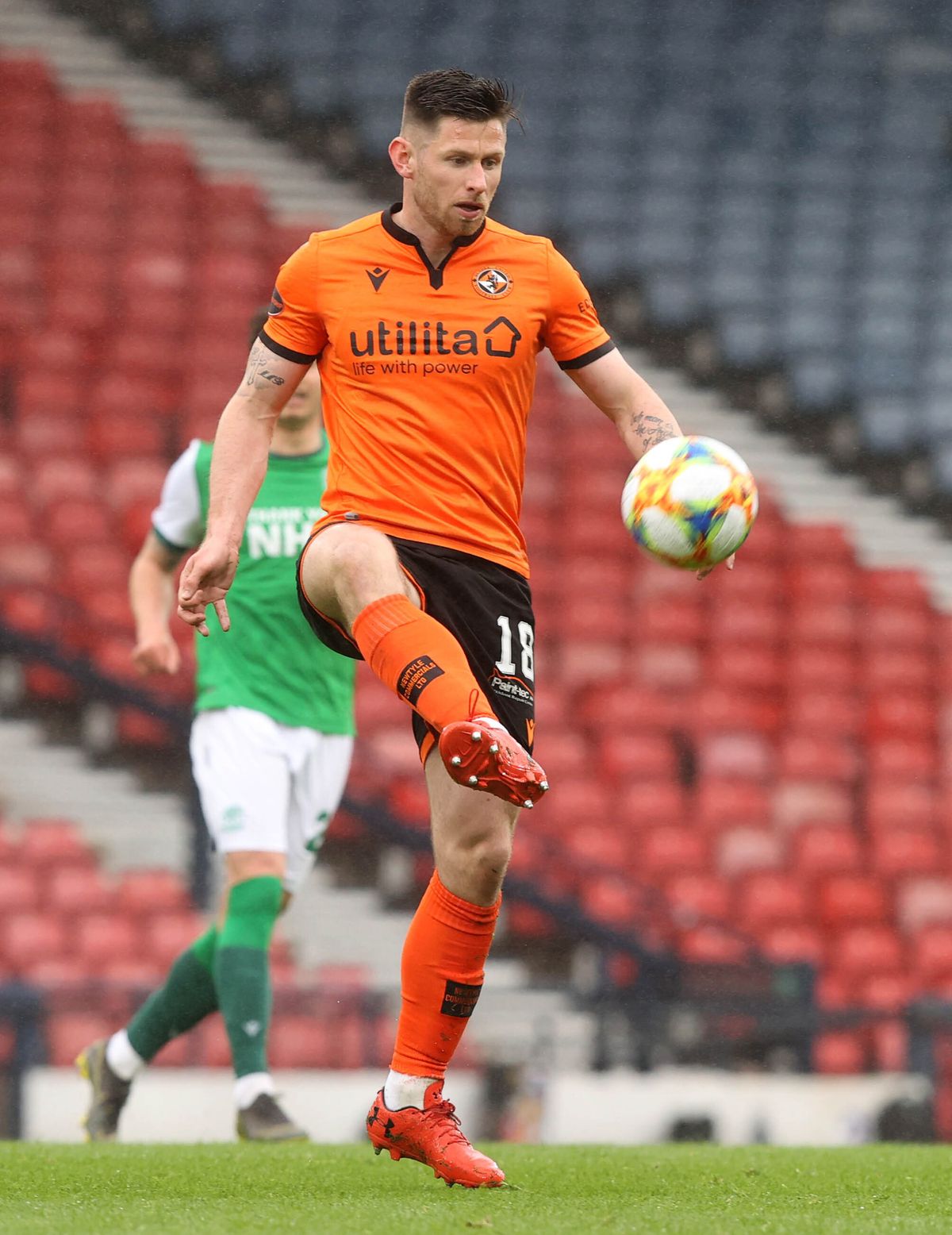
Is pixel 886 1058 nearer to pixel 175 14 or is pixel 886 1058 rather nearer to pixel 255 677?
pixel 255 677

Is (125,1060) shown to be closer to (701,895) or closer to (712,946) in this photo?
(712,946)

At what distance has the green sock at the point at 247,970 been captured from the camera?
17.2 ft

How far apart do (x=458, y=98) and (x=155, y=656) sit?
2.17 metres

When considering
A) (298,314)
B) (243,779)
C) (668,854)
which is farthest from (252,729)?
(668,854)

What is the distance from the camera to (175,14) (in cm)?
1309

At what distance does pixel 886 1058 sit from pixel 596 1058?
1296 millimetres

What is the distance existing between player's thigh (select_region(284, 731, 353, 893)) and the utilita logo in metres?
1.84

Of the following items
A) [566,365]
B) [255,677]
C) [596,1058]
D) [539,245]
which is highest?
[539,245]

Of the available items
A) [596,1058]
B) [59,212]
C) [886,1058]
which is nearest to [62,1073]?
[596,1058]

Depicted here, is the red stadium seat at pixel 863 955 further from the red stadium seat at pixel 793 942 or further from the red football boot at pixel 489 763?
the red football boot at pixel 489 763

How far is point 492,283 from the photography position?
161 inches

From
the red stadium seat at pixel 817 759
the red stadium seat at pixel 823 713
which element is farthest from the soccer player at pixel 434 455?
the red stadium seat at pixel 823 713

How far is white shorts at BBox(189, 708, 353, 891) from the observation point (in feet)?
17.6

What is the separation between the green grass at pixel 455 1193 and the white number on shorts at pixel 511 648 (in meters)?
1.04
